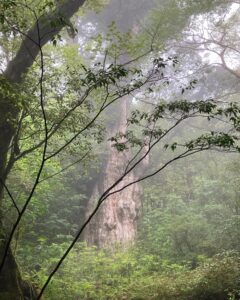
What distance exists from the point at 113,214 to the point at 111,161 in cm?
292

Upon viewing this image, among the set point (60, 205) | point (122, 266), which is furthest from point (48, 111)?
point (60, 205)

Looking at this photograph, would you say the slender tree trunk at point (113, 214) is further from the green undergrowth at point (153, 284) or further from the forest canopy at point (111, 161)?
the green undergrowth at point (153, 284)

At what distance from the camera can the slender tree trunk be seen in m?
13.1

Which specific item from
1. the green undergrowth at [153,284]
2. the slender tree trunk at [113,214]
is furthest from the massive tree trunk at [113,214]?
the green undergrowth at [153,284]

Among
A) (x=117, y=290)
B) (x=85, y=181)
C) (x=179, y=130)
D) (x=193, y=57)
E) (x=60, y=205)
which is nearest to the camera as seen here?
(x=117, y=290)

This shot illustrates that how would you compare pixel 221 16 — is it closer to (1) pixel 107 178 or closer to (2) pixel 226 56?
(2) pixel 226 56

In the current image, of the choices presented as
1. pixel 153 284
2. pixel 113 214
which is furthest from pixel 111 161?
pixel 153 284

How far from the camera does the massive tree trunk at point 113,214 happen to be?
13078 millimetres

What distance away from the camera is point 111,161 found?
15.9 m

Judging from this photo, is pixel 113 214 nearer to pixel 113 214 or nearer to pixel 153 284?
pixel 113 214

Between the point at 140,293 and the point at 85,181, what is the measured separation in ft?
26.4

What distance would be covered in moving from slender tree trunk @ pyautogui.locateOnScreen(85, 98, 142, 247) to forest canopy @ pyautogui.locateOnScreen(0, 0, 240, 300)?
0.15 ft

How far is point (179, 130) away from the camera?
2016 cm

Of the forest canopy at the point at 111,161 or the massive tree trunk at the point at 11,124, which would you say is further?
the massive tree trunk at the point at 11,124
